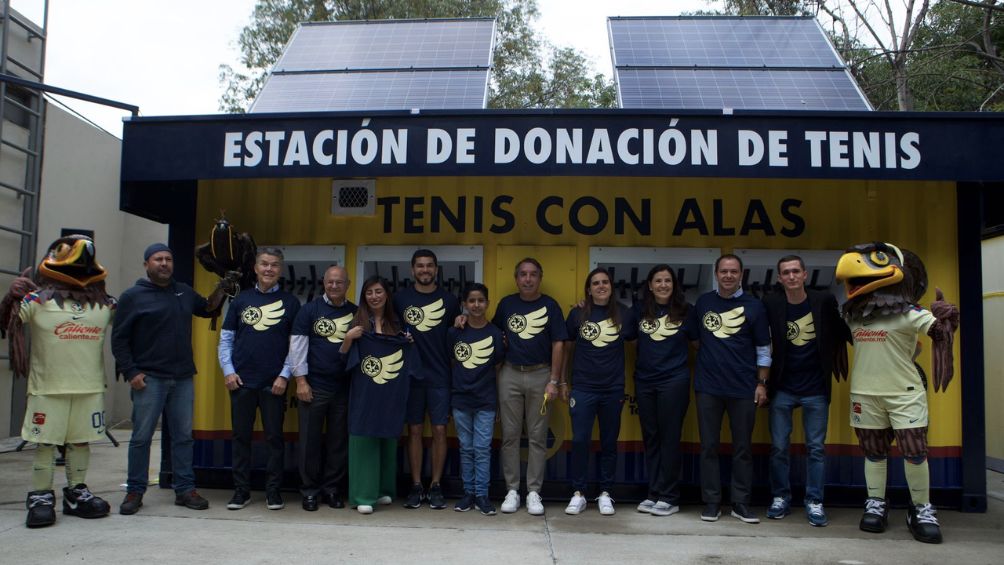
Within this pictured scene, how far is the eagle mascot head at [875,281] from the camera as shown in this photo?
4953mm

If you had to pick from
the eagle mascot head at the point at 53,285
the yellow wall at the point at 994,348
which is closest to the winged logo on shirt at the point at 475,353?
the eagle mascot head at the point at 53,285

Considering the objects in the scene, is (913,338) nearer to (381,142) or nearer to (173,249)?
(381,142)

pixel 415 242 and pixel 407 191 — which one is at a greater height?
pixel 407 191

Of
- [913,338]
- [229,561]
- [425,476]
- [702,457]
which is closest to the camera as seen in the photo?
[229,561]

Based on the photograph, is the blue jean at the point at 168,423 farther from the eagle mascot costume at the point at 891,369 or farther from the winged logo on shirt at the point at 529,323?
the eagle mascot costume at the point at 891,369

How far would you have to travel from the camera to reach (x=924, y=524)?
15.9ft

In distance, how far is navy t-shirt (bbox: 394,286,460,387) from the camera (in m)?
5.48

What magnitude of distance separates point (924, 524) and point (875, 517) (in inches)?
11.0

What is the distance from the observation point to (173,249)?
620 cm

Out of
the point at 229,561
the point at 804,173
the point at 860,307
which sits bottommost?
the point at 229,561

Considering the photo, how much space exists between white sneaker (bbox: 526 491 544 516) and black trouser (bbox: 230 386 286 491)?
1.78 metres

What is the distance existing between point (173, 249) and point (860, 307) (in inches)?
204

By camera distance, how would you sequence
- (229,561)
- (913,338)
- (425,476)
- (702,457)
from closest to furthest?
(229,561) → (913,338) → (702,457) → (425,476)

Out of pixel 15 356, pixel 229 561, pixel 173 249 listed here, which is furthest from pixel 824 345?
pixel 15 356
